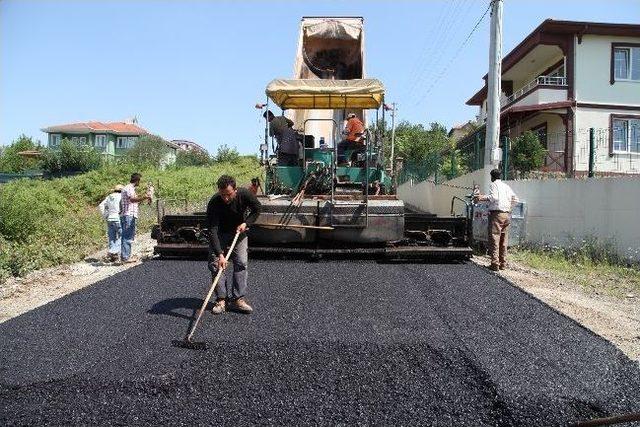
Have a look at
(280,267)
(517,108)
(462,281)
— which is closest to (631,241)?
(462,281)

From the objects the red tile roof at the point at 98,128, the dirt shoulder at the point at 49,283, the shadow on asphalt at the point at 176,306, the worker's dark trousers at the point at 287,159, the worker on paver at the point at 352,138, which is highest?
the red tile roof at the point at 98,128

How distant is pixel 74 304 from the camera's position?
20.0ft

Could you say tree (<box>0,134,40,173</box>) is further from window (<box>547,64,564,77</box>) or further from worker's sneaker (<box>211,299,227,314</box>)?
worker's sneaker (<box>211,299,227,314</box>)

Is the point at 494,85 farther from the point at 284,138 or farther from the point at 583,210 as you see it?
the point at 284,138

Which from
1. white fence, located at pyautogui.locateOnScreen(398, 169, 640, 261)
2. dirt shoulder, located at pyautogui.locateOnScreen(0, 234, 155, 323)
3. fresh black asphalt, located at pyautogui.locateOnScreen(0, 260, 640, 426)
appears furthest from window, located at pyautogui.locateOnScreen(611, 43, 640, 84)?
dirt shoulder, located at pyautogui.locateOnScreen(0, 234, 155, 323)

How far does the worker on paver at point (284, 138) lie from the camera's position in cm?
916

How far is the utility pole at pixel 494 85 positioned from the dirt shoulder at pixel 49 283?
6.18 metres

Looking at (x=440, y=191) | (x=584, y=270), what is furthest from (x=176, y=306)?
(x=440, y=191)

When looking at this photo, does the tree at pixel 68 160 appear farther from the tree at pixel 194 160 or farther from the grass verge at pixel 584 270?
the grass verge at pixel 584 270

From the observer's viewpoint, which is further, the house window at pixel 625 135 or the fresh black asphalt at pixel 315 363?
the house window at pixel 625 135

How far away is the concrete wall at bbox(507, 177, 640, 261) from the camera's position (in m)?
8.52

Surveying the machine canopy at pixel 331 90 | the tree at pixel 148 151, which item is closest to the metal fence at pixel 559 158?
the machine canopy at pixel 331 90

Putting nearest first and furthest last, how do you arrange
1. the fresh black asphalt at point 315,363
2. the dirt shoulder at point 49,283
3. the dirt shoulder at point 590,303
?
the fresh black asphalt at point 315,363
the dirt shoulder at point 590,303
the dirt shoulder at point 49,283

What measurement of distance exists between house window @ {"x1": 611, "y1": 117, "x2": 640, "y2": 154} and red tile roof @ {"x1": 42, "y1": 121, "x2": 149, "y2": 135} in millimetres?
52352
